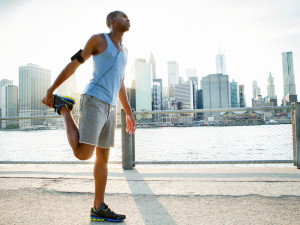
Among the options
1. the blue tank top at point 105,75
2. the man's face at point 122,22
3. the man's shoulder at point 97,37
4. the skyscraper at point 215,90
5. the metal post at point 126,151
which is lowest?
the metal post at point 126,151

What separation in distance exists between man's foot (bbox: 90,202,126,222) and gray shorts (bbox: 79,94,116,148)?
0.57 metres

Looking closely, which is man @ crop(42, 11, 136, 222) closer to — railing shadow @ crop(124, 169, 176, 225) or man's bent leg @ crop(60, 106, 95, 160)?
man's bent leg @ crop(60, 106, 95, 160)

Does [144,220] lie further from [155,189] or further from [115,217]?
[155,189]

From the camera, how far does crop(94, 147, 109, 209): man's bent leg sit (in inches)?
87.0

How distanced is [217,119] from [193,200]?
113 inches

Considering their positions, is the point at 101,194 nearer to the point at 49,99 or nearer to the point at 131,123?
the point at 131,123

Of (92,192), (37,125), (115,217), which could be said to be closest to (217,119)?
(92,192)

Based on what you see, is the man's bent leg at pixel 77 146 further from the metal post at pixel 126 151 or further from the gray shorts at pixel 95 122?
the metal post at pixel 126 151

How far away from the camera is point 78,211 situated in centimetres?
235

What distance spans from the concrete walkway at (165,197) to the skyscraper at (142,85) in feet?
362

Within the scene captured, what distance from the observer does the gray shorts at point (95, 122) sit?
200cm

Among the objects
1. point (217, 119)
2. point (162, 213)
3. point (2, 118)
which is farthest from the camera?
point (2, 118)

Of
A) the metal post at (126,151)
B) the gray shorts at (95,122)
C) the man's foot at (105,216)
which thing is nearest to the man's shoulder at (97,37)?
the gray shorts at (95,122)

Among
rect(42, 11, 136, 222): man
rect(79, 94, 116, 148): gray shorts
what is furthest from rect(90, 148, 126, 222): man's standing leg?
rect(79, 94, 116, 148): gray shorts
